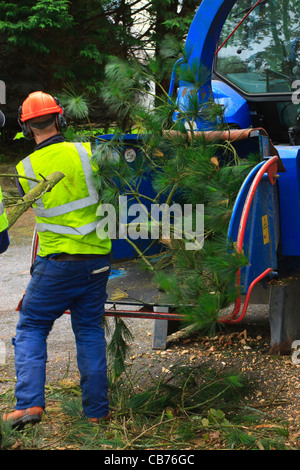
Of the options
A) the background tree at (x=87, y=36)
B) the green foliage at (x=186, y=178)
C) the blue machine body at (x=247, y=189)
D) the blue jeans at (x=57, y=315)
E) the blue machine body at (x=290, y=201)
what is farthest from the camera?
the background tree at (x=87, y=36)

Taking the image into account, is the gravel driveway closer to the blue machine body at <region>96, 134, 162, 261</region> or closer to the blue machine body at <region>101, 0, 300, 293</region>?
the blue machine body at <region>96, 134, 162, 261</region>

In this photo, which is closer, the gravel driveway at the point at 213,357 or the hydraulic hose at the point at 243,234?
the hydraulic hose at the point at 243,234

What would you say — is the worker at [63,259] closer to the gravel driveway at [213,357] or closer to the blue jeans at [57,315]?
the blue jeans at [57,315]

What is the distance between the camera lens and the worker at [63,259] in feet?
10.9

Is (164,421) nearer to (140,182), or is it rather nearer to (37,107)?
(140,182)

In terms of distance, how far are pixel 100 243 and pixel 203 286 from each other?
0.65m

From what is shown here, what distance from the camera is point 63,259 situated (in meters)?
3.38

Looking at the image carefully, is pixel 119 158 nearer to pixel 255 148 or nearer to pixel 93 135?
pixel 93 135

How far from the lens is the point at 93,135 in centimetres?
402

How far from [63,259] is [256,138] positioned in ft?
5.00

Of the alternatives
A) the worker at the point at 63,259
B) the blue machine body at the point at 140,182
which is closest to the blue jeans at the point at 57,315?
the worker at the point at 63,259

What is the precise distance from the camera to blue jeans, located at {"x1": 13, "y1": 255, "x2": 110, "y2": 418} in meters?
3.28
